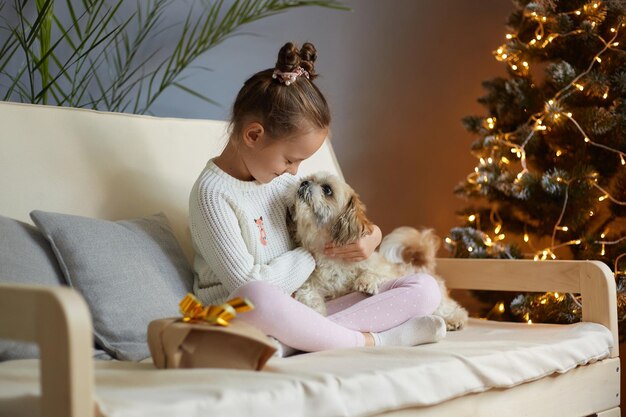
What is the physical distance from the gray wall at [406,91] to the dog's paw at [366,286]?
4.40ft

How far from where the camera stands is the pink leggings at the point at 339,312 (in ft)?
5.39

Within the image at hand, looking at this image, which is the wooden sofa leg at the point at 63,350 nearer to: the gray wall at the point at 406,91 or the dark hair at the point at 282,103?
the dark hair at the point at 282,103

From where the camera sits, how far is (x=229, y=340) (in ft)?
4.50

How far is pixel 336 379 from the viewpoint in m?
1.33

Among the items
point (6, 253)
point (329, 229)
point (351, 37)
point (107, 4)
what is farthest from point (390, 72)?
point (6, 253)

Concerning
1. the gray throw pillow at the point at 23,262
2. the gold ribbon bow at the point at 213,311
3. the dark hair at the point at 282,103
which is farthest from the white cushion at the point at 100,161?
the gold ribbon bow at the point at 213,311

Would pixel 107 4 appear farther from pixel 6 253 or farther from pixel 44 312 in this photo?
pixel 44 312

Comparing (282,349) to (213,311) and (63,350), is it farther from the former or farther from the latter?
(63,350)

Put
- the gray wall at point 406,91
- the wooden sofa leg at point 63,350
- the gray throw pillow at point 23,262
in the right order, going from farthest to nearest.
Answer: the gray wall at point 406,91 < the gray throw pillow at point 23,262 < the wooden sofa leg at point 63,350

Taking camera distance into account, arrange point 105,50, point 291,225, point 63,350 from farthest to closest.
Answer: point 105,50 → point 291,225 → point 63,350

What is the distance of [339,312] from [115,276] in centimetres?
53

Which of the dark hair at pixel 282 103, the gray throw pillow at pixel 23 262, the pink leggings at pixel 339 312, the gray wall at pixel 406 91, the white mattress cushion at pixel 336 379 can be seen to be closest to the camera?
the white mattress cushion at pixel 336 379

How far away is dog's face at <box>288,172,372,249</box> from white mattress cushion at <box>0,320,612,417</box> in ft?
1.14

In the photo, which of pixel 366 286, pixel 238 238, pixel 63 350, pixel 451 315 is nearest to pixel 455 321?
pixel 451 315
